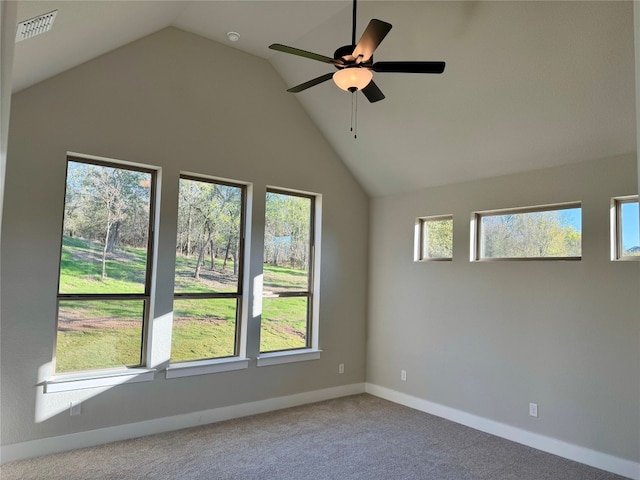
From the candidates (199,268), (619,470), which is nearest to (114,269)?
(199,268)

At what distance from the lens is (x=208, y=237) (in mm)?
4477

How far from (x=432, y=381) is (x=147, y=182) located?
365 centimetres

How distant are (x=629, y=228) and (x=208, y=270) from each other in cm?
381

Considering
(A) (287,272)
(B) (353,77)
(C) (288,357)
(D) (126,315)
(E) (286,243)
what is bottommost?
(C) (288,357)

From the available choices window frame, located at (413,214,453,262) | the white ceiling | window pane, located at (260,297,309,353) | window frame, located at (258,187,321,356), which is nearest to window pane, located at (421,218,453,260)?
window frame, located at (413,214,453,262)

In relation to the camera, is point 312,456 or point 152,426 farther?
point 152,426

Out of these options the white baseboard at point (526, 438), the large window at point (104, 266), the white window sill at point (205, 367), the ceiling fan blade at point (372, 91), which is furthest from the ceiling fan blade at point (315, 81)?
the white baseboard at point (526, 438)

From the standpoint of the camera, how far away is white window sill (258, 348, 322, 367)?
4676 millimetres

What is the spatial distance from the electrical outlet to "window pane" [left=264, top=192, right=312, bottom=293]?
209 cm

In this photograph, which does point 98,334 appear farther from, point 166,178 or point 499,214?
point 499,214

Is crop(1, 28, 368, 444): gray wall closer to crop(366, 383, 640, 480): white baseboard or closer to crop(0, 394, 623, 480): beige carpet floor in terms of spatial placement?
crop(0, 394, 623, 480): beige carpet floor

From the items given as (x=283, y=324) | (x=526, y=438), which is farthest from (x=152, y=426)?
(x=526, y=438)

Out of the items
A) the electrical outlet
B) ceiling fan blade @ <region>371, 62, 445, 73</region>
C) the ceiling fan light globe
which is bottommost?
the electrical outlet

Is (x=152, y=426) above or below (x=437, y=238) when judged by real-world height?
below
